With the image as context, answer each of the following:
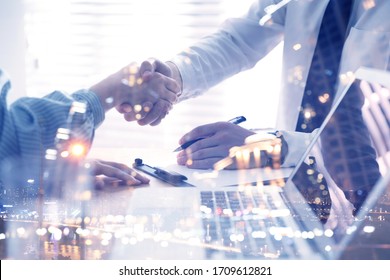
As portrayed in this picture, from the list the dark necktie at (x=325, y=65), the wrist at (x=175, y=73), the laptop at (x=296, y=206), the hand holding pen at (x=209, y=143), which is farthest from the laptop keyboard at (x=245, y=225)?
the wrist at (x=175, y=73)

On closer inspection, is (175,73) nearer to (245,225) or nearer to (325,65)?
(325,65)

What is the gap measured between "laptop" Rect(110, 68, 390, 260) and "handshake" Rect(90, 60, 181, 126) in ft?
0.84

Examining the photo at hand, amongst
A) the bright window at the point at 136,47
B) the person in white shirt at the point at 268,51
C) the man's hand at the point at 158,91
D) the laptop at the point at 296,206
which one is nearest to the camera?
the laptop at the point at 296,206

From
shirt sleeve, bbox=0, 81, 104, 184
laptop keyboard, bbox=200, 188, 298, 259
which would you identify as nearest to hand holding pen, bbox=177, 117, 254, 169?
laptop keyboard, bbox=200, 188, 298, 259

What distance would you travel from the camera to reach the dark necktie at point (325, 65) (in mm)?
818

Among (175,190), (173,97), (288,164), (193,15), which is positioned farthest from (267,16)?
(175,190)

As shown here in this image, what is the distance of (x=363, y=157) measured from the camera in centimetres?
51

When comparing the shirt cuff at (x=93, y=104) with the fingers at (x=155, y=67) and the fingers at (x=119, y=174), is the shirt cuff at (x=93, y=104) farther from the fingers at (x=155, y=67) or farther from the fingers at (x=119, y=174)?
the fingers at (x=155, y=67)

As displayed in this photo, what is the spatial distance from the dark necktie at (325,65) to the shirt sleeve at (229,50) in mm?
128

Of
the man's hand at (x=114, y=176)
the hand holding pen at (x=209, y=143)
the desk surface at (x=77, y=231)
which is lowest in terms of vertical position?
the desk surface at (x=77, y=231)

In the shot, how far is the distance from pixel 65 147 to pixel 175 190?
5.8 inches

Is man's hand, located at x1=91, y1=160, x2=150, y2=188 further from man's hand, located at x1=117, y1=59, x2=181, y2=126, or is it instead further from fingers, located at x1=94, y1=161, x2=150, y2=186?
man's hand, located at x1=117, y1=59, x2=181, y2=126

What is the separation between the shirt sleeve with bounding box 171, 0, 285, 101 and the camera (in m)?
0.95
